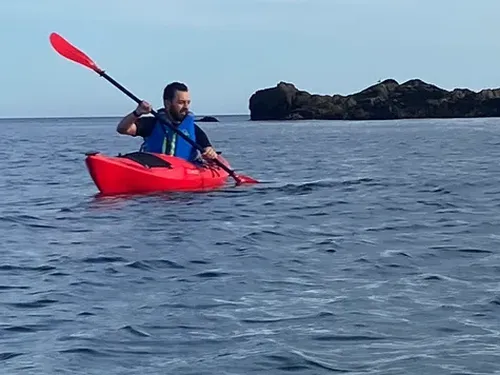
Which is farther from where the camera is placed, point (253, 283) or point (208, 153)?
point (208, 153)

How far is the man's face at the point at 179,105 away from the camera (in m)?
14.4

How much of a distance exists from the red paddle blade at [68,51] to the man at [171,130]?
45.6 inches

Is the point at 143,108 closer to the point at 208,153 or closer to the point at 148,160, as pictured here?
the point at 148,160

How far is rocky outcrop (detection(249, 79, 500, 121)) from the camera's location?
77812mm

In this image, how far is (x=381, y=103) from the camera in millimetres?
82938

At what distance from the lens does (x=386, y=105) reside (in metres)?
82.3

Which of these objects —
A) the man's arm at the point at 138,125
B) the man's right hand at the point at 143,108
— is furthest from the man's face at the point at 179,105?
the man's right hand at the point at 143,108

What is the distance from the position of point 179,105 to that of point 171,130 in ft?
1.16

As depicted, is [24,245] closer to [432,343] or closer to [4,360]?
[4,360]

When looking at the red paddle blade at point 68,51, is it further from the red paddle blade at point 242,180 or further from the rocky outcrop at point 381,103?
the rocky outcrop at point 381,103

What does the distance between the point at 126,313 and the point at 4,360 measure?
1.23m

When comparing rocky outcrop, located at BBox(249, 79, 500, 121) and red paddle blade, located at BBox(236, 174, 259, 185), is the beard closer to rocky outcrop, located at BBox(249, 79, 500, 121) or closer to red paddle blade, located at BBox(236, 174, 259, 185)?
red paddle blade, located at BBox(236, 174, 259, 185)

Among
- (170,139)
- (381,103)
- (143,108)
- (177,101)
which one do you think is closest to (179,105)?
(177,101)

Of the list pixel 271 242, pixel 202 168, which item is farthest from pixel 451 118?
pixel 271 242
